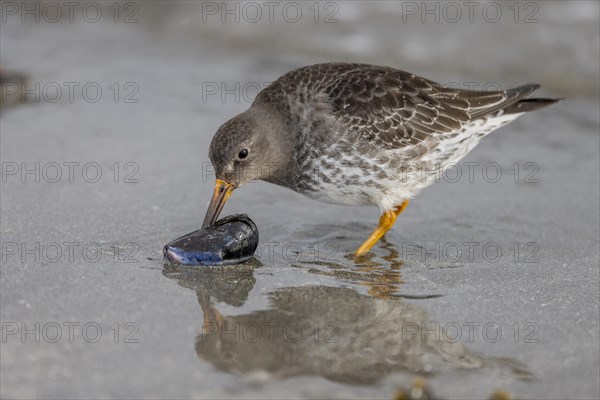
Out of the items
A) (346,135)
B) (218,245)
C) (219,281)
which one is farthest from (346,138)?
(219,281)

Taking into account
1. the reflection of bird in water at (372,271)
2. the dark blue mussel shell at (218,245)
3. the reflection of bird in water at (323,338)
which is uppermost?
the dark blue mussel shell at (218,245)

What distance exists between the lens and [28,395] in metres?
4.20

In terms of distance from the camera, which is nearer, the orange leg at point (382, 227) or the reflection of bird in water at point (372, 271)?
the reflection of bird in water at point (372, 271)

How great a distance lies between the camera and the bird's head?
21.4 feet

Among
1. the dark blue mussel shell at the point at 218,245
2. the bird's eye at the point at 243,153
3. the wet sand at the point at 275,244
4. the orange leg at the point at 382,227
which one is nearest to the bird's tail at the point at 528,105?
the wet sand at the point at 275,244

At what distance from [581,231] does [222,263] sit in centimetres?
320

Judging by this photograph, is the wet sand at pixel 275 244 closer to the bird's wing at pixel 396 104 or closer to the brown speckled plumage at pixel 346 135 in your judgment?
the brown speckled plumage at pixel 346 135

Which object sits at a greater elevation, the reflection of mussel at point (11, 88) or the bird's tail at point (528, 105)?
the bird's tail at point (528, 105)

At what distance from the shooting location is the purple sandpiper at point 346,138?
21.8 feet

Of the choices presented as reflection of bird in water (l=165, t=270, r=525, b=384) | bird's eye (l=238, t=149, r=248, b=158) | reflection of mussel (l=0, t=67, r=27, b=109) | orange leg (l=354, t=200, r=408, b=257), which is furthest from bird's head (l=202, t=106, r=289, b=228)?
reflection of mussel (l=0, t=67, r=27, b=109)

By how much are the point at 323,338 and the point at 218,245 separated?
1278 mm

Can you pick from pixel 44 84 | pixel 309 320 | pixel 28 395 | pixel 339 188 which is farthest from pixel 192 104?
pixel 28 395

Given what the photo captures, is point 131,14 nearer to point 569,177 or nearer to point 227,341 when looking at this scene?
point 569,177

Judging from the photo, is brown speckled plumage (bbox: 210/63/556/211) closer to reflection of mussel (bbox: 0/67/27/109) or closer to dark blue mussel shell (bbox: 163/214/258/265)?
dark blue mussel shell (bbox: 163/214/258/265)
